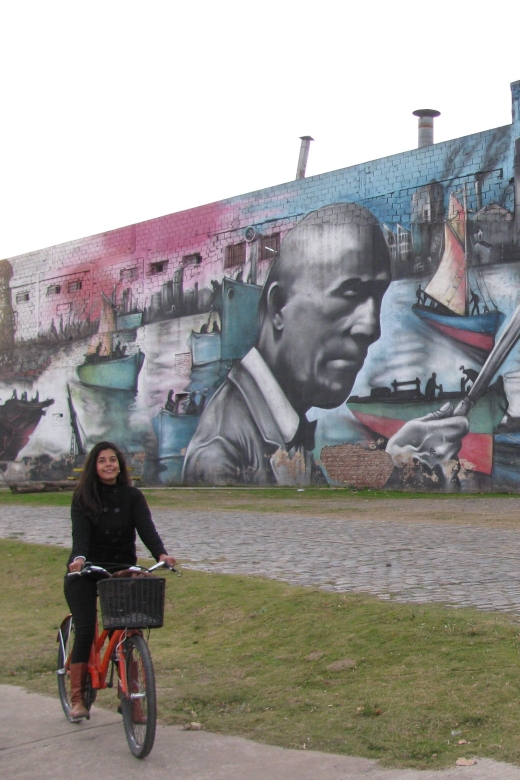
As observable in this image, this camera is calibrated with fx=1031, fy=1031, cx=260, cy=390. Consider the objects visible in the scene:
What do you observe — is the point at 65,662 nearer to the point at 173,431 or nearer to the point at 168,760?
the point at 168,760

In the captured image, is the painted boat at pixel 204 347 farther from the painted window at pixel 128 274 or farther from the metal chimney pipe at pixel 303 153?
the metal chimney pipe at pixel 303 153

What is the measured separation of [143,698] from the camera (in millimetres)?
5344

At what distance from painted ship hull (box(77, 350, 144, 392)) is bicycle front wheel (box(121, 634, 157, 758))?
99.4 ft

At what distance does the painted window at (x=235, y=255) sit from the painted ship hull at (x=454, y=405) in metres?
6.51

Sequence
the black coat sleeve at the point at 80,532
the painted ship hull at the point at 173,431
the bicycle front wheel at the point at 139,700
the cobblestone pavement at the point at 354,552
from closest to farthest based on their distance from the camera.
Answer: the bicycle front wheel at the point at 139,700 → the black coat sleeve at the point at 80,532 → the cobblestone pavement at the point at 354,552 → the painted ship hull at the point at 173,431

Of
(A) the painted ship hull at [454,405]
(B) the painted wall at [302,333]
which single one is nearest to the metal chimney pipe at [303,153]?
(B) the painted wall at [302,333]

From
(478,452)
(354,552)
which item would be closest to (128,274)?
(478,452)

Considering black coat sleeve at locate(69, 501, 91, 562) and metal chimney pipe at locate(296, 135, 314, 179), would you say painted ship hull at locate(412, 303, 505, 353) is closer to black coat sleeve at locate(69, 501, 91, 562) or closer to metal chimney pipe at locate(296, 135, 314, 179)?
metal chimney pipe at locate(296, 135, 314, 179)

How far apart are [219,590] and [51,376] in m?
31.3

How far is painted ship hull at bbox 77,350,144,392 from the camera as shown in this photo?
117ft

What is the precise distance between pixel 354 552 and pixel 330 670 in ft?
17.9

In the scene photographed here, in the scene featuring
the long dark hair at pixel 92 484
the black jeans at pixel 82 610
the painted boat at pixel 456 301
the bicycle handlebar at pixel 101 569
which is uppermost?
the painted boat at pixel 456 301

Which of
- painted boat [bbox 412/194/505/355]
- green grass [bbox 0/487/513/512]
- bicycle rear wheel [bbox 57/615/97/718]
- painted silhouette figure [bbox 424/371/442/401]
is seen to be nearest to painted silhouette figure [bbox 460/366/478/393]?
painted boat [bbox 412/194/505/355]

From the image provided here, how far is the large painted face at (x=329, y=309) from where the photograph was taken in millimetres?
28156
